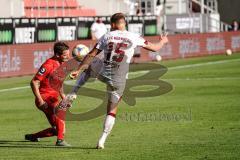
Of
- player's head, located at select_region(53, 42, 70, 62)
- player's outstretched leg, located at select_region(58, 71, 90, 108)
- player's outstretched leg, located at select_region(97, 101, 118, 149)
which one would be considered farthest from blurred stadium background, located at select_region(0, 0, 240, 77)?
player's outstretched leg, located at select_region(97, 101, 118, 149)

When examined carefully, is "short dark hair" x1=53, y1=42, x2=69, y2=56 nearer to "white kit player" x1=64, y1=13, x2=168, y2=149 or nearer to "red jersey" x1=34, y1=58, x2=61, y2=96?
"red jersey" x1=34, y1=58, x2=61, y2=96

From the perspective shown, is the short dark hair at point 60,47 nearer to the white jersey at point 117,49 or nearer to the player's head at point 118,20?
the white jersey at point 117,49

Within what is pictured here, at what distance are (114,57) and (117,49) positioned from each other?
14 cm

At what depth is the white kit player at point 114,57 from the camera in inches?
488

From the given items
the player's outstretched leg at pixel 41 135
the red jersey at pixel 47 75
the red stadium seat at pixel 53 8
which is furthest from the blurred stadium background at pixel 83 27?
the red jersey at pixel 47 75

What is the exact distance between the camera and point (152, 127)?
15430 millimetres

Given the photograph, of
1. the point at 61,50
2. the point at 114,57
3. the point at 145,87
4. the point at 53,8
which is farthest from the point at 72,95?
the point at 53,8

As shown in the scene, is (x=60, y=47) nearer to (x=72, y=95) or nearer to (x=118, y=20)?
(x=72, y=95)

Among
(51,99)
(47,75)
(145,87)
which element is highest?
(47,75)

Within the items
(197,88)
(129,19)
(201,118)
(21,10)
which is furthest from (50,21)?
(201,118)

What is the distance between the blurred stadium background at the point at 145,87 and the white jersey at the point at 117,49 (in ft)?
3.86

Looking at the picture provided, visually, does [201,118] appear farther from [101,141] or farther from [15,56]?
[15,56]

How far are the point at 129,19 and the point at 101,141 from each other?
29.4 m

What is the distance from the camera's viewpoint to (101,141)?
12.5 metres
